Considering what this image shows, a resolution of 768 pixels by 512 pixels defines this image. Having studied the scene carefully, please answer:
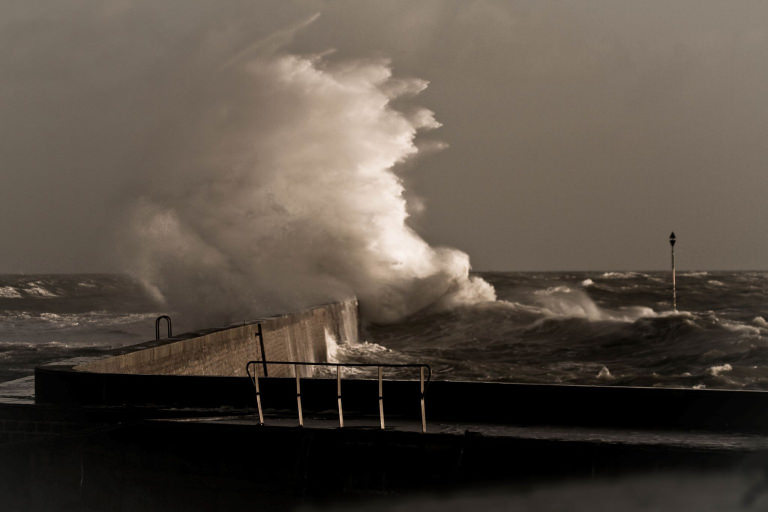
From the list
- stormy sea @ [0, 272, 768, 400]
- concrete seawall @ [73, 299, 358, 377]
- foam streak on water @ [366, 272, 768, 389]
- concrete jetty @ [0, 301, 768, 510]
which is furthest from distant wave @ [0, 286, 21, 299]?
concrete jetty @ [0, 301, 768, 510]

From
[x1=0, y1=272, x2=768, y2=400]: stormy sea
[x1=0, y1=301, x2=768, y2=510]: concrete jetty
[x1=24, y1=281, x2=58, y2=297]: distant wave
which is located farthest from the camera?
[x1=24, y1=281, x2=58, y2=297]: distant wave

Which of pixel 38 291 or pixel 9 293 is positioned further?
pixel 38 291

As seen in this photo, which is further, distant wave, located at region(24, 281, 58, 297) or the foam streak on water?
distant wave, located at region(24, 281, 58, 297)

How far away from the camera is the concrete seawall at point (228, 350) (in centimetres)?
1041

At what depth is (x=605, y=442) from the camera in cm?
683

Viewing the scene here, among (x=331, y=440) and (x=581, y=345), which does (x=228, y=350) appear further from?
(x=581, y=345)

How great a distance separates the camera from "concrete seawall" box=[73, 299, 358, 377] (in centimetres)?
1041

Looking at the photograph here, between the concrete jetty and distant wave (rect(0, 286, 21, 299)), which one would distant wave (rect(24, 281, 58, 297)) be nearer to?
distant wave (rect(0, 286, 21, 299))

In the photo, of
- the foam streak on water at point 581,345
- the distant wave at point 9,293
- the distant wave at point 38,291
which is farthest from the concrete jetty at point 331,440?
the distant wave at point 38,291

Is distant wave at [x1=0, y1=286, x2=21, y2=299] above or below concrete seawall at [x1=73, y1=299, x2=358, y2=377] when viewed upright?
above

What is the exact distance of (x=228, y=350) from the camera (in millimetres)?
13242

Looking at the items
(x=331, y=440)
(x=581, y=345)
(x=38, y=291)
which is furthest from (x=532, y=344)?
(x=38, y=291)

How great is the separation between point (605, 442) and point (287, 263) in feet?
75.6

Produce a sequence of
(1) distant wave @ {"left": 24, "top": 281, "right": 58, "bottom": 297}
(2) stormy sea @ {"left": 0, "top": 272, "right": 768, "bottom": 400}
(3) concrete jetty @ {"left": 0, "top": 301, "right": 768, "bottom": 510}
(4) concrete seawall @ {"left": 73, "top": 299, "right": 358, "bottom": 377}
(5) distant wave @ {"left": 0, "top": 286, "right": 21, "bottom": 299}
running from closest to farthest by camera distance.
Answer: (3) concrete jetty @ {"left": 0, "top": 301, "right": 768, "bottom": 510} < (4) concrete seawall @ {"left": 73, "top": 299, "right": 358, "bottom": 377} < (2) stormy sea @ {"left": 0, "top": 272, "right": 768, "bottom": 400} < (5) distant wave @ {"left": 0, "top": 286, "right": 21, "bottom": 299} < (1) distant wave @ {"left": 24, "top": 281, "right": 58, "bottom": 297}
